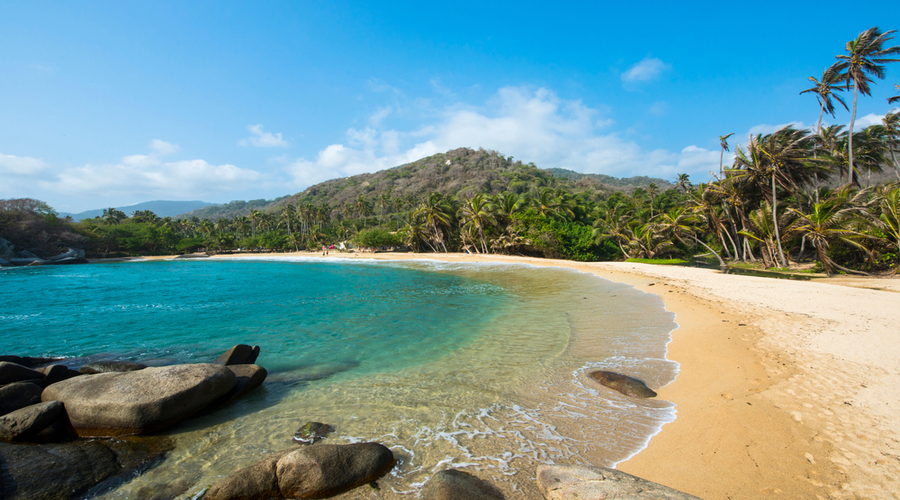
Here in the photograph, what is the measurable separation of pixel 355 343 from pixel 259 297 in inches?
498

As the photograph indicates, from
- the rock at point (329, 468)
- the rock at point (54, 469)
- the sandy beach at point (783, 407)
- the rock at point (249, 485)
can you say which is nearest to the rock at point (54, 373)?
the rock at point (54, 469)

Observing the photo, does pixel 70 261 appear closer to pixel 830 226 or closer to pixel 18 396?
pixel 18 396

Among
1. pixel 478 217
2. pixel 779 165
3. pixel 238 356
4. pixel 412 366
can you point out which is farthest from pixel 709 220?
pixel 238 356

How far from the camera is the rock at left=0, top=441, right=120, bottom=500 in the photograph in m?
3.88

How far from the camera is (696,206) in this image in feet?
112

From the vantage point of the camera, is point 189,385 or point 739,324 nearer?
point 189,385

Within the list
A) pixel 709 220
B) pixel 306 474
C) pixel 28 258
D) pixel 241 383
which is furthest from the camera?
pixel 28 258

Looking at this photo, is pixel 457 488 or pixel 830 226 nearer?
pixel 457 488

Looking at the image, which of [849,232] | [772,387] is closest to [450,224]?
[849,232]

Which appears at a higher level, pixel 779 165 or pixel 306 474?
pixel 779 165

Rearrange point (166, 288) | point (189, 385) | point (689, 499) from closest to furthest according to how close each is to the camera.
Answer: point (689, 499) < point (189, 385) < point (166, 288)

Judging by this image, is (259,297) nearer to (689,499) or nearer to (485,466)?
(485,466)

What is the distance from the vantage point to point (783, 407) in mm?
5422

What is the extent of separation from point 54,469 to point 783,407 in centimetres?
1057
